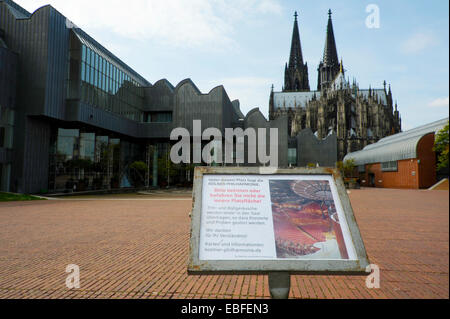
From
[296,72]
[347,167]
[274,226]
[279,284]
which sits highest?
[296,72]

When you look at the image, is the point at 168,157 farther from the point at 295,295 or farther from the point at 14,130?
the point at 295,295

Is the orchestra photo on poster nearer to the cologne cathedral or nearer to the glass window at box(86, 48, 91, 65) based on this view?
the glass window at box(86, 48, 91, 65)

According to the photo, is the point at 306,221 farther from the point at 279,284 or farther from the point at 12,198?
the point at 12,198

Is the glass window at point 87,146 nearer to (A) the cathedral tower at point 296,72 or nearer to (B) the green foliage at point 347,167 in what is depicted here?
(B) the green foliage at point 347,167

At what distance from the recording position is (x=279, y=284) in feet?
9.89

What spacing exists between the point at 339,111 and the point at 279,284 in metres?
76.3

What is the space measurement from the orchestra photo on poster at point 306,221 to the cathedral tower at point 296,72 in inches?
4063

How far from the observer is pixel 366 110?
72.9 m

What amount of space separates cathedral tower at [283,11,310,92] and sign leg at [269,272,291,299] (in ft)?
340

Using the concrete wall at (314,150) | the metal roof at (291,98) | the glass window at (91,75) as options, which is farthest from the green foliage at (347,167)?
the glass window at (91,75)

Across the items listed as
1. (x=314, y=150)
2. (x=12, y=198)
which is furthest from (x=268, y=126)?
(x=12, y=198)

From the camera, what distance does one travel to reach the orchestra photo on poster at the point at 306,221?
2930mm

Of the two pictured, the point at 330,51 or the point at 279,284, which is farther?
the point at 330,51

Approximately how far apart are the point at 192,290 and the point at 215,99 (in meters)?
36.2
